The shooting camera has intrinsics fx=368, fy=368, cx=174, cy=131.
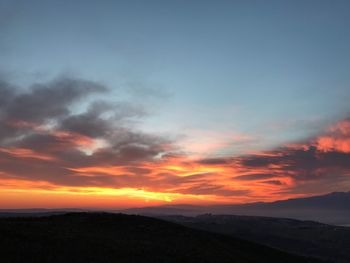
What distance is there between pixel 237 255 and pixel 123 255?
815 inches

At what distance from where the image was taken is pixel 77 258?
118 ft

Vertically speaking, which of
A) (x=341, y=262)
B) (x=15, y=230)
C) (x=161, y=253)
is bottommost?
(x=341, y=262)

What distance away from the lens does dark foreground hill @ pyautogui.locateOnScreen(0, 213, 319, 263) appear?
120 feet

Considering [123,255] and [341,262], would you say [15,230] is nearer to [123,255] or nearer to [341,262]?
[123,255]

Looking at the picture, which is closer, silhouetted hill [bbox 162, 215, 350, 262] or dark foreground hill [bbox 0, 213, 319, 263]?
dark foreground hill [bbox 0, 213, 319, 263]

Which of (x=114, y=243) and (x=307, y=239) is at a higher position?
(x=114, y=243)

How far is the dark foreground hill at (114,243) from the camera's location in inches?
1446

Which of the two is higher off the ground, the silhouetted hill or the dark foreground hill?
the dark foreground hill

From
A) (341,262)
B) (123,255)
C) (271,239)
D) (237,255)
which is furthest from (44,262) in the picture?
(271,239)

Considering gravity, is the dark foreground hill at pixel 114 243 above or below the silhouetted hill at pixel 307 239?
above

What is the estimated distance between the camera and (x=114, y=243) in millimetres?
44219

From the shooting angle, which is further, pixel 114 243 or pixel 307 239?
pixel 307 239

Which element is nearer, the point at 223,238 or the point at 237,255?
the point at 237,255

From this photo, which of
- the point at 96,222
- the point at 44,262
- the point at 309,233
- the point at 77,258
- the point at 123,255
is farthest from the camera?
the point at 309,233
